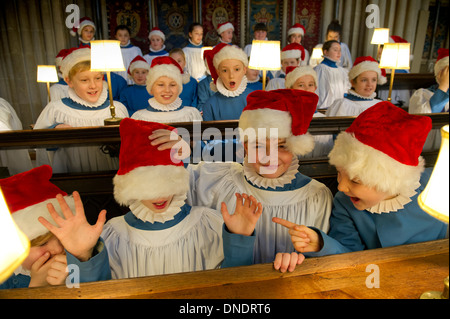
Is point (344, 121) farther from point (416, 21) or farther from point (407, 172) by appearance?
point (416, 21)

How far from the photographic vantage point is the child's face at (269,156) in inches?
71.7

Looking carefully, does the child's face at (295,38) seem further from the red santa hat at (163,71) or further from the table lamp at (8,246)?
the table lamp at (8,246)

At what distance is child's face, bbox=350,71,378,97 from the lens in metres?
4.07

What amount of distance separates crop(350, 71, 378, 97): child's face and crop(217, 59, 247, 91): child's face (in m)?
1.68

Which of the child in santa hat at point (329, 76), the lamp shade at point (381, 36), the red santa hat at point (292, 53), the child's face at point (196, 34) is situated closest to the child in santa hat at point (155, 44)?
the child's face at point (196, 34)

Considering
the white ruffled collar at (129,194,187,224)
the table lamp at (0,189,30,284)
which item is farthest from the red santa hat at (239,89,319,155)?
the table lamp at (0,189,30,284)

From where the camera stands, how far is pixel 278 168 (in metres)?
1.86

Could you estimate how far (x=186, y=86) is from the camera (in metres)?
A: 4.88

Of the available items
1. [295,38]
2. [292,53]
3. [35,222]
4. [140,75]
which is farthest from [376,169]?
[295,38]

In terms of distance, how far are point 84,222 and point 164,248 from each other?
1.54 feet

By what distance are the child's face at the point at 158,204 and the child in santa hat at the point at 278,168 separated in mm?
444

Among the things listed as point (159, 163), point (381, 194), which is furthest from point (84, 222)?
point (381, 194)

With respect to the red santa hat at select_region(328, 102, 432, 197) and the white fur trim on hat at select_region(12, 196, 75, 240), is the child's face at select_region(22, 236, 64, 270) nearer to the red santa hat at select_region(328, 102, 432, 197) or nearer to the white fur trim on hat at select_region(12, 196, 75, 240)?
the white fur trim on hat at select_region(12, 196, 75, 240)

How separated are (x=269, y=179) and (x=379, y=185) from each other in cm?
61
